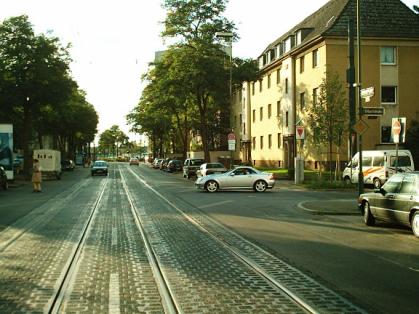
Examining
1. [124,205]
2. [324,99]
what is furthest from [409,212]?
[324,99]

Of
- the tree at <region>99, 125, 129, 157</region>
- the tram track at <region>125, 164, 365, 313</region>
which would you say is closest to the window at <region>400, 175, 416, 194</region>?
the tram track at <region>125, 164, 365, 313</region>

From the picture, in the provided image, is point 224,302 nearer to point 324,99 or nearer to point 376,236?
point 376,236

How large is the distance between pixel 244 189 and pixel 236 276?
69.9ft

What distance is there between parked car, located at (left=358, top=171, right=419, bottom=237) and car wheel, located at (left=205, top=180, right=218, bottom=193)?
14.1 meters

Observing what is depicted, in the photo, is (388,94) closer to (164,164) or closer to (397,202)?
(397,202)

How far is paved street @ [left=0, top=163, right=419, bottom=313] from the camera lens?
622 cm

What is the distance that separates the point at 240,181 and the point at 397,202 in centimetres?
1556

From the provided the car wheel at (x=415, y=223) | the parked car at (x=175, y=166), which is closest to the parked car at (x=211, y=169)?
the car wheel at (x=415, y=223)

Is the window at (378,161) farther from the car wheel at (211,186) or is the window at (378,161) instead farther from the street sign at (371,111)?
the street sign at (371,111)

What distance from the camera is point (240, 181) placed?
27.7 m

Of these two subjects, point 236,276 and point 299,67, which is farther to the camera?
point 299,67

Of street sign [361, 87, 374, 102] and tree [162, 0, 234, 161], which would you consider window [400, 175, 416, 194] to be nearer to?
street sign [361, 87, 374, 102]

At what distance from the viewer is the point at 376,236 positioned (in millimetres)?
11969

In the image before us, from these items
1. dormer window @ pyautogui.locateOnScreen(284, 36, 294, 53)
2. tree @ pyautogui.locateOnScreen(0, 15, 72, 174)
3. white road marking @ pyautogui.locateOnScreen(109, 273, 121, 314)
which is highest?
dormer window @ pyautogui.locateOnScreen(284, 36, 294, 53)
